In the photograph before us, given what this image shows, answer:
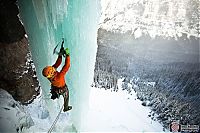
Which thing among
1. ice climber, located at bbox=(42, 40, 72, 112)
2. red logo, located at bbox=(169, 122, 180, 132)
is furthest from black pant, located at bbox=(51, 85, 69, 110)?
red logo, located at bbox=(169, 122, 180, 132)

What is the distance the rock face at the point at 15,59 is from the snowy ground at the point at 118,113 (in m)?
0.44

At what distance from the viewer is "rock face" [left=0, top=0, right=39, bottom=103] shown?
7.67 ft

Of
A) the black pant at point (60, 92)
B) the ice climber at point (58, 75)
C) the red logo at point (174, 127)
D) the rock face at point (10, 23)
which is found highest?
the rock face at point (10, 23)

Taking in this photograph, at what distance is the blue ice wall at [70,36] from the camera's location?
233 centimetres

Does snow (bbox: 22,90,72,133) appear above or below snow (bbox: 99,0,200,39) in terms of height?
below

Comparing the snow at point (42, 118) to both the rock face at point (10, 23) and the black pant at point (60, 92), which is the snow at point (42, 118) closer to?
the black pant at point (60, 92)

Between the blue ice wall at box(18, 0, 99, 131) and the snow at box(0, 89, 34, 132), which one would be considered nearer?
the blue ice wall at box(18, 0, 99, 131)

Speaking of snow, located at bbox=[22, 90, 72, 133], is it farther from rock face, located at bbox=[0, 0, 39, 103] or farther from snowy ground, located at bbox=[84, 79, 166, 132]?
snowy ground, located at bbox=[84, 79, 166, 132]

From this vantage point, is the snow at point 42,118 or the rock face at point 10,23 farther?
the snow at point 42,118

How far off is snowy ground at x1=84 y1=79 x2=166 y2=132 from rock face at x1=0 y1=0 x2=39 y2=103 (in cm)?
44

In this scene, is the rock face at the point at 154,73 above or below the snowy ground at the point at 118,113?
above

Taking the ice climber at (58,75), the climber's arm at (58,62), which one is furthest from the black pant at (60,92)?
the climber's arm at (58,62)

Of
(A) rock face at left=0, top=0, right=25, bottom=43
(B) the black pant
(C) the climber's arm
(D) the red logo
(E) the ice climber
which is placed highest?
(A) rock face at left=0, top=0, right=25, bottom=43

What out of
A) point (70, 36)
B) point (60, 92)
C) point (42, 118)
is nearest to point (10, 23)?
point (70, 36)
